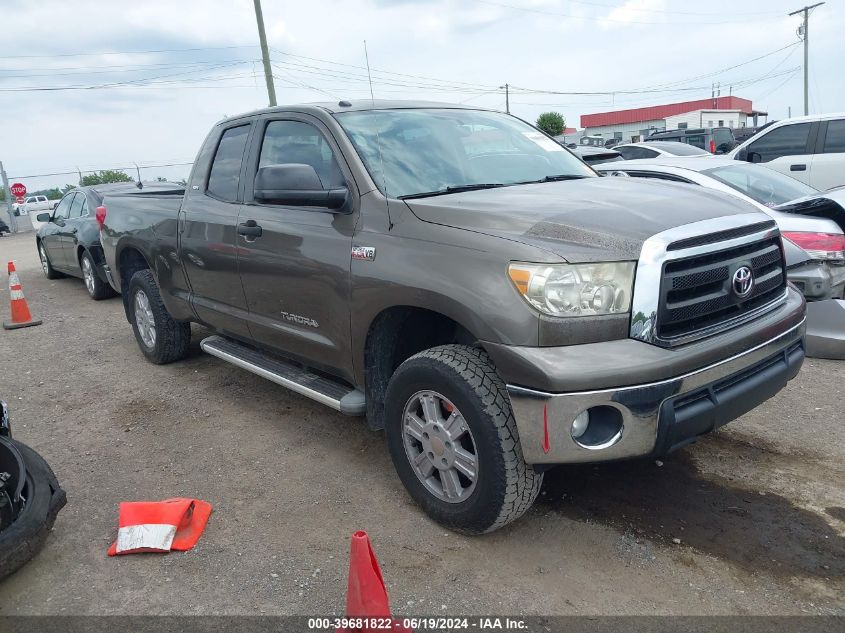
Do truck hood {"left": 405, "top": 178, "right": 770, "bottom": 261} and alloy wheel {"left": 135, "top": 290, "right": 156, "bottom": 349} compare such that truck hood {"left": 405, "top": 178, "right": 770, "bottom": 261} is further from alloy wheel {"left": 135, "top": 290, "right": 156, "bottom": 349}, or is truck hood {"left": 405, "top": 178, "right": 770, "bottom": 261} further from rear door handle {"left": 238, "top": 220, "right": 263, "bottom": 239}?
alloy wheel {"left": 135, "top": 290, "right": 156, "bottom": 349}

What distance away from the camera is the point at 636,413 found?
2613mm

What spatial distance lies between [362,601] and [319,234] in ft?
6.53

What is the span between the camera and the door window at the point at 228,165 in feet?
Result: 14.9

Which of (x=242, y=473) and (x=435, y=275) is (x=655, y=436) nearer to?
(x=435, y=275)

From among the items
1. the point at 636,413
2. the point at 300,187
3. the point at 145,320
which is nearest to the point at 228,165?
the point at 300,187

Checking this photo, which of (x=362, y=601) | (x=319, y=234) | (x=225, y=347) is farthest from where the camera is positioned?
(x=225, y=347)

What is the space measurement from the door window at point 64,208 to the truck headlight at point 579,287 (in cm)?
978

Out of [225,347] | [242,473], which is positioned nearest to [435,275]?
[242,473]

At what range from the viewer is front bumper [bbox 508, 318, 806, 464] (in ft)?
8.52

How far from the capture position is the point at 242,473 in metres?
3.97

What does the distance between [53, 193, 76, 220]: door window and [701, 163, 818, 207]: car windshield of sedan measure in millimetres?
8969

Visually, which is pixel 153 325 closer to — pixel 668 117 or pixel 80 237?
pixel 80 237

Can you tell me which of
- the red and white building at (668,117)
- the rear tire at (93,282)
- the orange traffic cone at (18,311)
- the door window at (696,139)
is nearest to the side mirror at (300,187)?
the orange traffic cone at (18,311)

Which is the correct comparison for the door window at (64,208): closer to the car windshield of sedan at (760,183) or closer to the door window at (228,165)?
the door window at (228,165)
